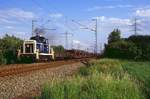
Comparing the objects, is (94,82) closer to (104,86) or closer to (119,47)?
(104,86)

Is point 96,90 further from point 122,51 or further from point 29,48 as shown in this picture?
point 122,51

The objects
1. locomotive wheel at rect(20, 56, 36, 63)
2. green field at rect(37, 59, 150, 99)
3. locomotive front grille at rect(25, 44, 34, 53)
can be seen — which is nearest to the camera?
green field at rect(37, 59, 150, 99)

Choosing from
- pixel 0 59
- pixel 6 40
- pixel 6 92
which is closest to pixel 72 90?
pixel 6 92

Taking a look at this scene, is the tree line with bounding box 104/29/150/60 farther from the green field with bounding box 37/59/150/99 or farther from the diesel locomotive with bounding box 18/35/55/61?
the green field with bounding box 37/59/150/99

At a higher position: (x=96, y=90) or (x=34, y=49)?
(x=34, y=49)

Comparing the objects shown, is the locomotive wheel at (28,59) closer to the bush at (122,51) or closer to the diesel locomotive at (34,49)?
the diesel locomotive at (34,49)

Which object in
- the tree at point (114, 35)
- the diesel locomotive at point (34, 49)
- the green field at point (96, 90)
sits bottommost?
the green field at point (96, 90)

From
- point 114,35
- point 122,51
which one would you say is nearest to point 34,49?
point 122,51

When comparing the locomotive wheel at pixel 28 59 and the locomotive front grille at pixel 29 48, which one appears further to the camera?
the locomotive front grille at pixel 29 48

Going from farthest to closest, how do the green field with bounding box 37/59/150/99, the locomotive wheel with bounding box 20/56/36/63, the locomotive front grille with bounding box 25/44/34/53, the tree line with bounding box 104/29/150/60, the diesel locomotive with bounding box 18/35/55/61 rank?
the tree line with bounding box 104/29/150/60, the locomotive front grille with bounding box 25/44/34/53, the locomotive wheel with bounding box 20/56/36/63, the diesel locomotive with bounding box 18/35/55/61, the green field with bounding box 37/59/150/99

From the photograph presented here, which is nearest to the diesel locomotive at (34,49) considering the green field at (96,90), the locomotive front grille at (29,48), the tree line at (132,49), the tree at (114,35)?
the locomotive front grille at (29,48)

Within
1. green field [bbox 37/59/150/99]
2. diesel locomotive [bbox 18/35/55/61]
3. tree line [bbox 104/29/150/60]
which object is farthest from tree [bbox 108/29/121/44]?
green field [bbox 37/59/150/99]

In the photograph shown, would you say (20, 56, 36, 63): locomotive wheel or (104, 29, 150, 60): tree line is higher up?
(104, 29, 150, 60): tree line

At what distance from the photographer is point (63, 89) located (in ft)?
47.0
